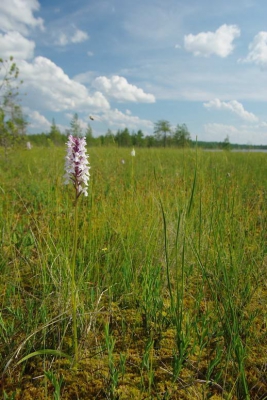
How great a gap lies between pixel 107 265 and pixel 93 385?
0.69 meters

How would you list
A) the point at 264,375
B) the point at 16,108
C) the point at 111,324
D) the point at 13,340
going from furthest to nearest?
the point at 16,108
the point at 111,324
the point at 13,340
the point at 264,375

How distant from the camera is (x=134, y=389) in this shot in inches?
46.6

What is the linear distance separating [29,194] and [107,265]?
2.69 meters

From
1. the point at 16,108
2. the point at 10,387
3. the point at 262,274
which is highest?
the point at 16,108

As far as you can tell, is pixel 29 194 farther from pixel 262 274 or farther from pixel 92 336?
pixel 262 274

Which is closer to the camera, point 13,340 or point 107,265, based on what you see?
point 13,340

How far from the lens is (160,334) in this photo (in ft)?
4.90

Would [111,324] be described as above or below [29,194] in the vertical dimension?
below

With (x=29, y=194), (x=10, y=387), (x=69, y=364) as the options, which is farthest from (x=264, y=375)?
(x=29, y=194)

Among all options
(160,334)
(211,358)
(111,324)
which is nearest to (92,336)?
(111,324)

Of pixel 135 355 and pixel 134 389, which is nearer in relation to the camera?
pixel 134 389

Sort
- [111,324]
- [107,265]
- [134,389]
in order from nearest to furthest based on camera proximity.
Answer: [134,389] < [111,324] < [107,265]

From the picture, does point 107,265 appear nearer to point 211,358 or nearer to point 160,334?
point 160,334

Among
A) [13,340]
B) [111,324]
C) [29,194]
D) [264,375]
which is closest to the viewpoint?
[264,375]
